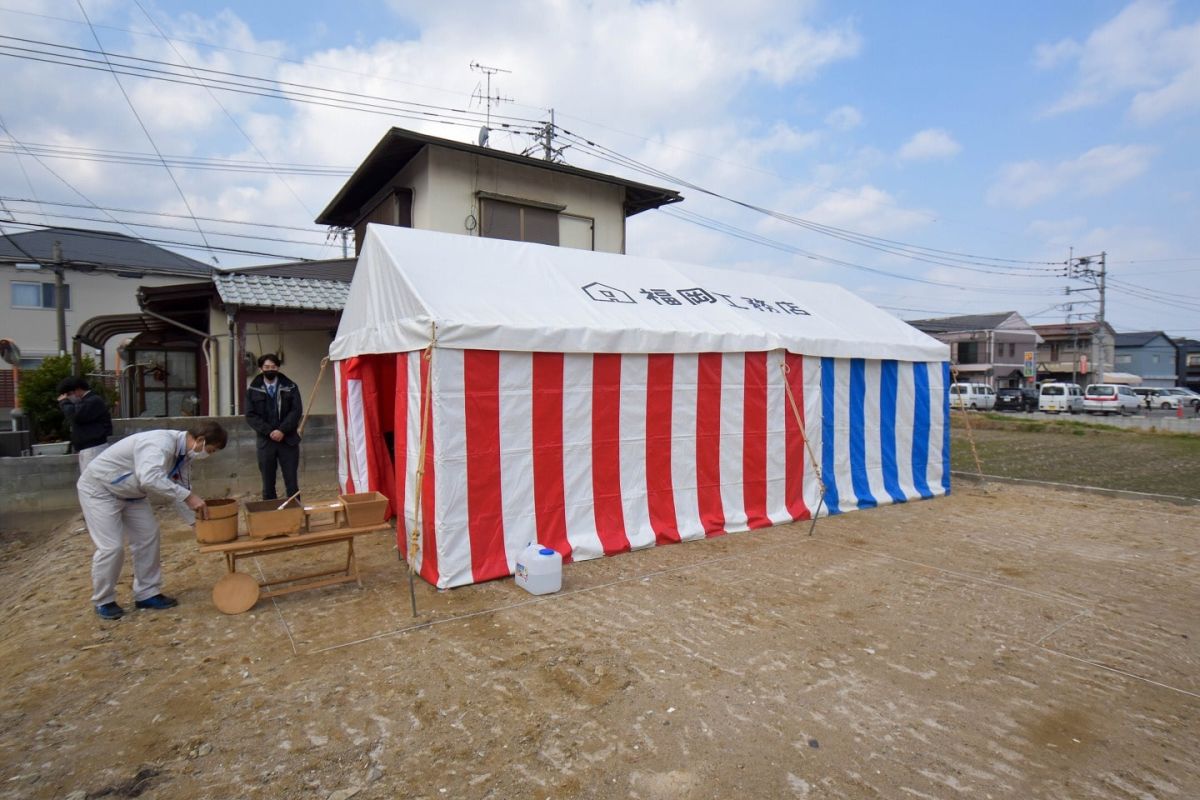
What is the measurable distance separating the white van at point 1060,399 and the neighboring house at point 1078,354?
10.5 metres

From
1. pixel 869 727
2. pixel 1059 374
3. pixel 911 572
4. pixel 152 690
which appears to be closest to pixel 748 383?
pixel 911 572

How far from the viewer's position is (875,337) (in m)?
7.15

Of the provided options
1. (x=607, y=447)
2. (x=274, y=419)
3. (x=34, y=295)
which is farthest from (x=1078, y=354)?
(x=34, y=295)

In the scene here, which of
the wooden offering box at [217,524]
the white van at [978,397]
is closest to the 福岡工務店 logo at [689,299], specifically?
the wooden offering box at [217,524]

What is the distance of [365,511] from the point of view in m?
4.12

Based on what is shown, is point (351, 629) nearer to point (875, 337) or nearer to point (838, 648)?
point (838, 648)

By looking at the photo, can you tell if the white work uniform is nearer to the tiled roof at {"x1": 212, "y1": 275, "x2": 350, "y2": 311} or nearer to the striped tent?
the striped tent

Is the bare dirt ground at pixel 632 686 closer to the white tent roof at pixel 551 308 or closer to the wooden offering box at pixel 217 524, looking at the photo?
the wooden offering box at pixel 217 524

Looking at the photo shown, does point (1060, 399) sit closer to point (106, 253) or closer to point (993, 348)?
point (993, 348)

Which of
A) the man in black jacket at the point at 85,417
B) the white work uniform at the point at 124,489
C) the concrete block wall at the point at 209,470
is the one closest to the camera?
the white work uniform at the point at 124,489

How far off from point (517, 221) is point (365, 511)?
6.73 metres

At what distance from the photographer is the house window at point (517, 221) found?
9.52 metres

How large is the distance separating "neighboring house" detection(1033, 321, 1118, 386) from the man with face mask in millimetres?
44353

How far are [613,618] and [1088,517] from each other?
6.05 m
